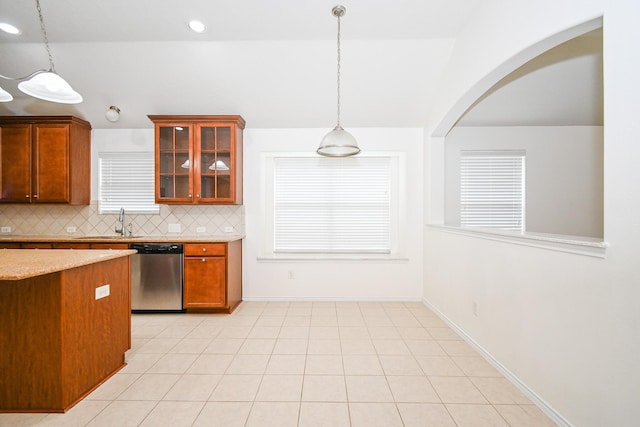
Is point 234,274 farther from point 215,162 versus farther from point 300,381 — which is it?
point 300,381

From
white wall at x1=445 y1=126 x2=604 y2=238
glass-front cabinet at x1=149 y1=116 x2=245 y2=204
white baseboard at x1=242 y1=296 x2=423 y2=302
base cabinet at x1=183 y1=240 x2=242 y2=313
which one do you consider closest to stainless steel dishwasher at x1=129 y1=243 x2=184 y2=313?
base cabinet at x1=183 y1=240 x2=242 y2=313

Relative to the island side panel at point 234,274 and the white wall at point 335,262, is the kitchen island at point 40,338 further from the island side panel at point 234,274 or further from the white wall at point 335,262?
the white wall at point 335,262

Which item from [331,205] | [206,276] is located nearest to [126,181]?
[206,276]

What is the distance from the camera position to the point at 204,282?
10.8 feet

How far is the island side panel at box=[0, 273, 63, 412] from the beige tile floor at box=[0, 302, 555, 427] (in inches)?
4.2

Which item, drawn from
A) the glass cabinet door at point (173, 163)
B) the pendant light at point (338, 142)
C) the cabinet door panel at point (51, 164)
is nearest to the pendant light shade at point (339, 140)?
the pendant light at point (338, 142)

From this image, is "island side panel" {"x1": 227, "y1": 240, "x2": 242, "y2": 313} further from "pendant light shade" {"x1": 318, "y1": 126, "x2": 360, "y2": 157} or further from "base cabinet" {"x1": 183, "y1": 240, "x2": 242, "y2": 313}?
"pendant light shade" {"x1": 318, "y1": 126, "x2": 360, "y2": 157}

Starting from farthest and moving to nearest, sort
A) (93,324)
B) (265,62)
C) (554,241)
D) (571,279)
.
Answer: (265,62) < (93,324) < (554,241) < (571,279)

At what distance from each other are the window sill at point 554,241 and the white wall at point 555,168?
6.49 feet

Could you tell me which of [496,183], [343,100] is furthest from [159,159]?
[496,183]

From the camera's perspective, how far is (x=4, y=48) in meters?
3.01

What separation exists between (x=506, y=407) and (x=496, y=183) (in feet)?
10.3

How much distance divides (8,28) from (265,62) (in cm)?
255

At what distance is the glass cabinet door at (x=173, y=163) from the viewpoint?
11.8 feet
